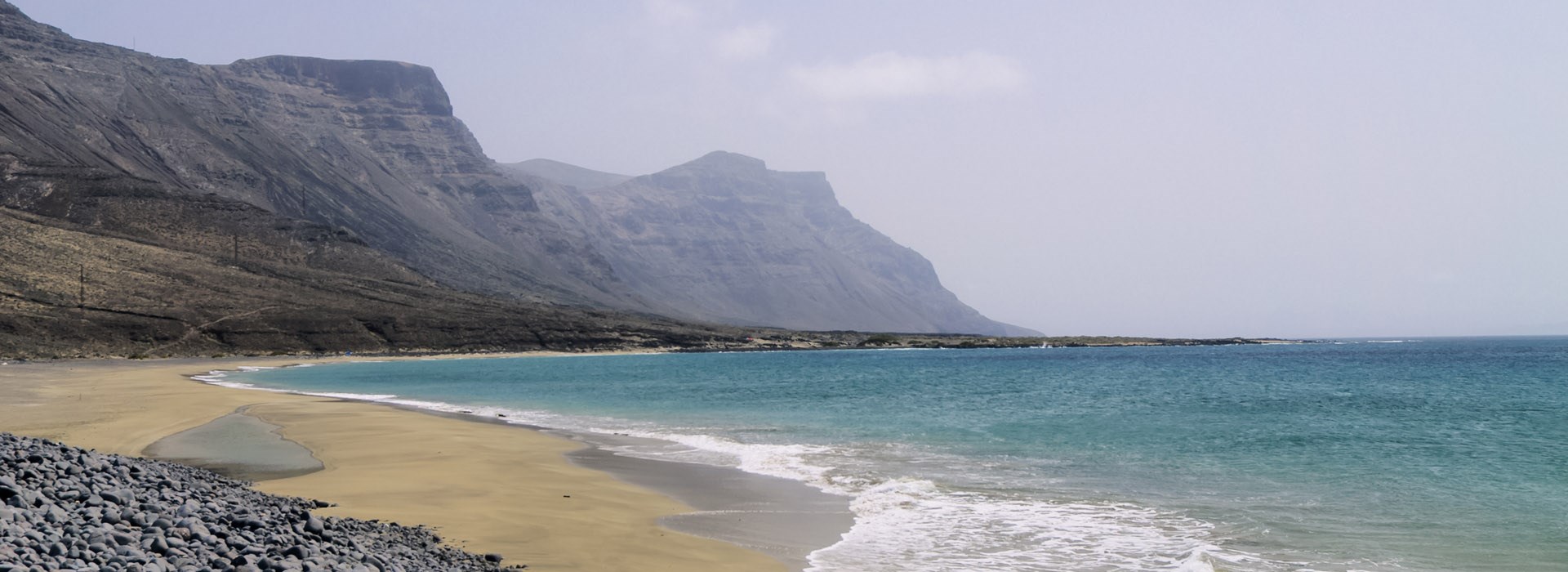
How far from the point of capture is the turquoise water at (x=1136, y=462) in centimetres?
1298

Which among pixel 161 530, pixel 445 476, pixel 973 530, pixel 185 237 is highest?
pixel 185 237

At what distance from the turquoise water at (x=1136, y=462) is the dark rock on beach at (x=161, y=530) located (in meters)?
5.35

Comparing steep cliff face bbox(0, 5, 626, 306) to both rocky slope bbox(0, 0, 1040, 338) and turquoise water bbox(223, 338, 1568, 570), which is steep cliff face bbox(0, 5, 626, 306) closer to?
rocky slope bbox(0, 0, 1040, 338)

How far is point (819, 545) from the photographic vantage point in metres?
13.0

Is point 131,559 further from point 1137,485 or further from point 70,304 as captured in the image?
point 70,304

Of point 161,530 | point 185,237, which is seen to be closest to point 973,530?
point 161,530

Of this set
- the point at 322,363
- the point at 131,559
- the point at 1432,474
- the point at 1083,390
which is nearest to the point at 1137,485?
the point at 1432,474

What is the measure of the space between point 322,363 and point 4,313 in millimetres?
24433

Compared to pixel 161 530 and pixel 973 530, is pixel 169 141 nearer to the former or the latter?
pixel 161 530

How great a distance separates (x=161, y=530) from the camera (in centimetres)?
899

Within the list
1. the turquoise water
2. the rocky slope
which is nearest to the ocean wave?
the turquoise water

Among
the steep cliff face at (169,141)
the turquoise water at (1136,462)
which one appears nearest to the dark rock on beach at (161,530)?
the turquoise water at (1136,462)

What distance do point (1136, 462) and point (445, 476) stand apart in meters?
15.0

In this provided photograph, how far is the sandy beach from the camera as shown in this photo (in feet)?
39.9
